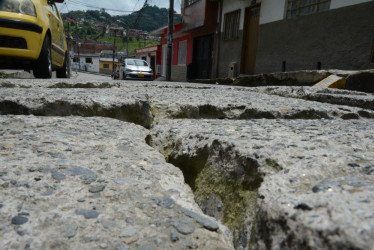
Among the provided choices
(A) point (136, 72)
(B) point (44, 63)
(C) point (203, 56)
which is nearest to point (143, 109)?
(B) point (44, 63)

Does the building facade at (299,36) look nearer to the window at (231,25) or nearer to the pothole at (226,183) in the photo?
the window at (231,25)

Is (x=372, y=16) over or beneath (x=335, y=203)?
over

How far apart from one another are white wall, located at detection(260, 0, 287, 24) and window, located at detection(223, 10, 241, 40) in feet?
6.01

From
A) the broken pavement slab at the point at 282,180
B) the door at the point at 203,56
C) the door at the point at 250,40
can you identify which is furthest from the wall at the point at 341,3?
the door at the point at 203,56

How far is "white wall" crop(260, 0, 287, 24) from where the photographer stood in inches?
287

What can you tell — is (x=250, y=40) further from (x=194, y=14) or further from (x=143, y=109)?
(x=143, y=109)

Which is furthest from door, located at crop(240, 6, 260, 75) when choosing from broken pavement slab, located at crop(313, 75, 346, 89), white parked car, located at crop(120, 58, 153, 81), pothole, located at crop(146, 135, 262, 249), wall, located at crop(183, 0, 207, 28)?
pothole, located at crop(146, 135, 262, 249)

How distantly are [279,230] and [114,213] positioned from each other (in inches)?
11.2

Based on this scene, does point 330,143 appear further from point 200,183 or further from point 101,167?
point 101,167

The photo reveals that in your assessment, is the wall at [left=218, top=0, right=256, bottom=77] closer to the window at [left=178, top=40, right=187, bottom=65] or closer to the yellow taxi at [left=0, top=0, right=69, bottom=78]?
the window at [left=178, top=40, right=187, bottom=65]

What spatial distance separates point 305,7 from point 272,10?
1.30 meters

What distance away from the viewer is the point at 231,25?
10.4m

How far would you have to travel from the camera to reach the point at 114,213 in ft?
1.66

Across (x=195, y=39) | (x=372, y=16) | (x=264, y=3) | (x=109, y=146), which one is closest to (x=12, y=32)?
(x=109, y=146)
